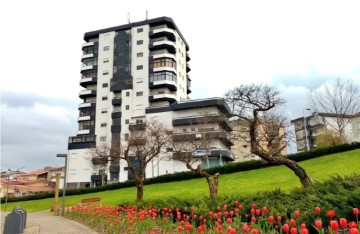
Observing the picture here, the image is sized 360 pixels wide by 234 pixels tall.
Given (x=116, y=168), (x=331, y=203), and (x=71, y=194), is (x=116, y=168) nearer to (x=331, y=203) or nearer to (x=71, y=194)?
(x=71, y=194)

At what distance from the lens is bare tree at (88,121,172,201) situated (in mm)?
23531

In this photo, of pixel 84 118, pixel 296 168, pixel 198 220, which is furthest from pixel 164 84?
pixel 198 220

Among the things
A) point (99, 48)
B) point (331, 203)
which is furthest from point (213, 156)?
point (331, 203)

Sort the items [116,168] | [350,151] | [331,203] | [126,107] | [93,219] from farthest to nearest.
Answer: [126,107] < [116,168] < [350,151] < [93,219] < [331,203]

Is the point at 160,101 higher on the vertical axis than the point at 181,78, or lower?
lower

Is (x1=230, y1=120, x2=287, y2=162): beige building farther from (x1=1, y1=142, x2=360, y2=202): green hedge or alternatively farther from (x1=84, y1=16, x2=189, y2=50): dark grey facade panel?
(x1=84, y1=16, x2=189, y2=50): dark grey facade panel

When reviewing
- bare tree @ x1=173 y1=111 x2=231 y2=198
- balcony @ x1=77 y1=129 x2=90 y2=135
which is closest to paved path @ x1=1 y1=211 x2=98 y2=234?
bare tree @ x1=173 y1=111 x2=231 y2=198

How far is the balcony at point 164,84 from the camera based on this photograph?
70950 mm

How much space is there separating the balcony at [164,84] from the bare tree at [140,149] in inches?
386

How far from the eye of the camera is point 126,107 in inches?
2889

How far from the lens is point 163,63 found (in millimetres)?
72812

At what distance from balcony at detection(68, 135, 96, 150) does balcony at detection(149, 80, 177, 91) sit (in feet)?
56.0

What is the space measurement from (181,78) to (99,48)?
69.5 ft

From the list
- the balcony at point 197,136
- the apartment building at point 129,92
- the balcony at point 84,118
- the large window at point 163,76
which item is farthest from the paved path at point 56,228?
the balcony at point 84,118
